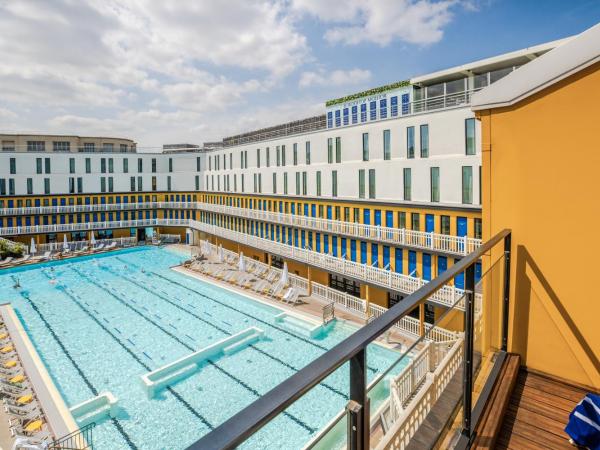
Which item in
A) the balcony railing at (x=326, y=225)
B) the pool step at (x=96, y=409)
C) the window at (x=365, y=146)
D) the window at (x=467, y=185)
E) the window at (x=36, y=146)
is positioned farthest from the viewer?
the window at (x=36, y=146)

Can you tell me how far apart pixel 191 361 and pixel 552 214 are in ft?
52.6

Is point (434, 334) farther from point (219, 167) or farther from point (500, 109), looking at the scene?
point (219, 167)

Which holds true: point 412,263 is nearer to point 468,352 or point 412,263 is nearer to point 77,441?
point 77,441

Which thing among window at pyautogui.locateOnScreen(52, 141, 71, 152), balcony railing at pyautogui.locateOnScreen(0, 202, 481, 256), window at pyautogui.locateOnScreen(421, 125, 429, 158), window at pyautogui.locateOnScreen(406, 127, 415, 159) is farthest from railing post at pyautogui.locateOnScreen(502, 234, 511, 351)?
window at pyautogui.locateOnScreen(52, 141, 71, 152)

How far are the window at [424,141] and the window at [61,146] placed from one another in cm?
4680

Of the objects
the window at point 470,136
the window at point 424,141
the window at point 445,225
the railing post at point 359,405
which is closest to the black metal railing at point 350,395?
the railing post at point 359,405

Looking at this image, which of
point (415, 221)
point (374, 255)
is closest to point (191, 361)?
point (374, 255)

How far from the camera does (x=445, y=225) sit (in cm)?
1888

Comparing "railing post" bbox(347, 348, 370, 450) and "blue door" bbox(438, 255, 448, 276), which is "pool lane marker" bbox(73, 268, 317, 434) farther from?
"blue door" bbox(438, 255, 448, 276)

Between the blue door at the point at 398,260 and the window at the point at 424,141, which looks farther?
the blue door at the point at 398,260

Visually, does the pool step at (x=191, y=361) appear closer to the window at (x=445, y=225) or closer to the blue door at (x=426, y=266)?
the blue door at (x=426, y=266)

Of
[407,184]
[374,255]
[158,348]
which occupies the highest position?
[407,184]

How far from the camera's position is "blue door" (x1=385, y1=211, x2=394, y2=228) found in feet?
71.0

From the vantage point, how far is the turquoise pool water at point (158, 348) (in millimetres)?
12148
